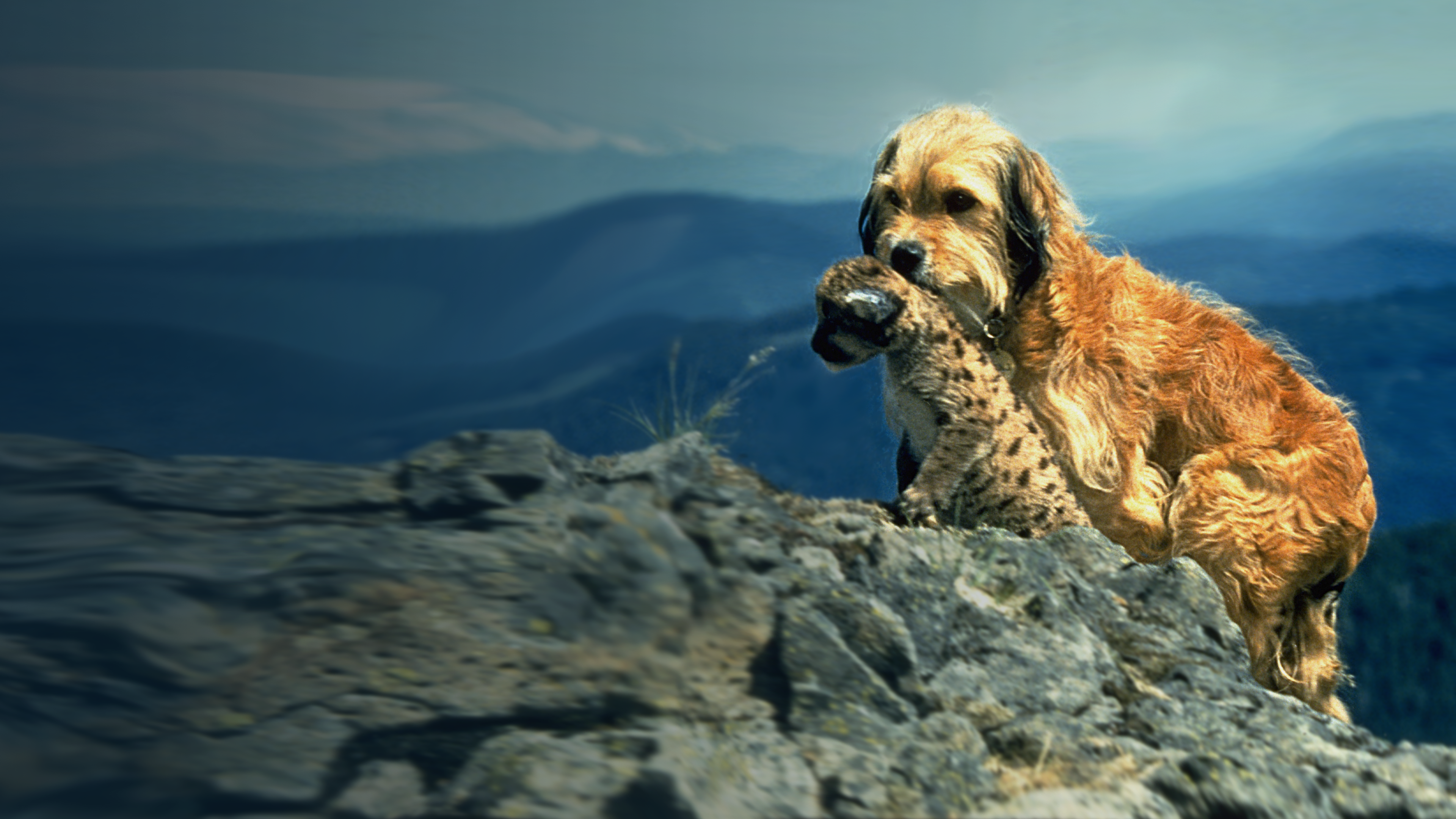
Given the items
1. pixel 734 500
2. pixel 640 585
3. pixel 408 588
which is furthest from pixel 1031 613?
pixel 408 588

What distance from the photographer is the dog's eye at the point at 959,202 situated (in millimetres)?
5508

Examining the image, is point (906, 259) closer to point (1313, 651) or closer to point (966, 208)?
point (966, 208)

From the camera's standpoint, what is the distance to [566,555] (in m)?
2.87

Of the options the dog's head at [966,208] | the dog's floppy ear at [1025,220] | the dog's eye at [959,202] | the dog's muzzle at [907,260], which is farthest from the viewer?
the dog's floppy ear at [1025,220]

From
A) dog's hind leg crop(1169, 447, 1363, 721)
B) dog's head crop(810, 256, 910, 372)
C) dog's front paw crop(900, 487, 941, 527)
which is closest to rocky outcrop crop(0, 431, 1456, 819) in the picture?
dog's front paw crop(900, 487, 941, 527)

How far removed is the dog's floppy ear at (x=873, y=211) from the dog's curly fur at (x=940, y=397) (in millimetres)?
954

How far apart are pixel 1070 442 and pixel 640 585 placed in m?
3.32

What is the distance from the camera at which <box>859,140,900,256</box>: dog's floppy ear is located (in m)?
5.64

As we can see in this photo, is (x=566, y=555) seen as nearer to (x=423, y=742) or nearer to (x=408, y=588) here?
(x=408, y=588)

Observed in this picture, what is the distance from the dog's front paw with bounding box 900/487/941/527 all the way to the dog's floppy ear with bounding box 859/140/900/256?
157cm

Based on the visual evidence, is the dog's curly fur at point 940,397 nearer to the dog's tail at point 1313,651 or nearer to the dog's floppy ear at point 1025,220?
the dog's floppy ear at point 1025,220

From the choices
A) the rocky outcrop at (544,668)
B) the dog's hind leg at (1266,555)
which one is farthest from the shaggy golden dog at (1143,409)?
the rocky outcrop at (544,668)

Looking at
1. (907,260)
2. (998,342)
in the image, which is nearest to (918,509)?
(907,260)

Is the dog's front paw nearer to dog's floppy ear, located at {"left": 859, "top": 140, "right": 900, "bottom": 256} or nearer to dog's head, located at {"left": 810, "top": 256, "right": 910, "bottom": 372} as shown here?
dog's head, located at {"left": 810, "top": 256, "right": 910, "bottom": 372}
